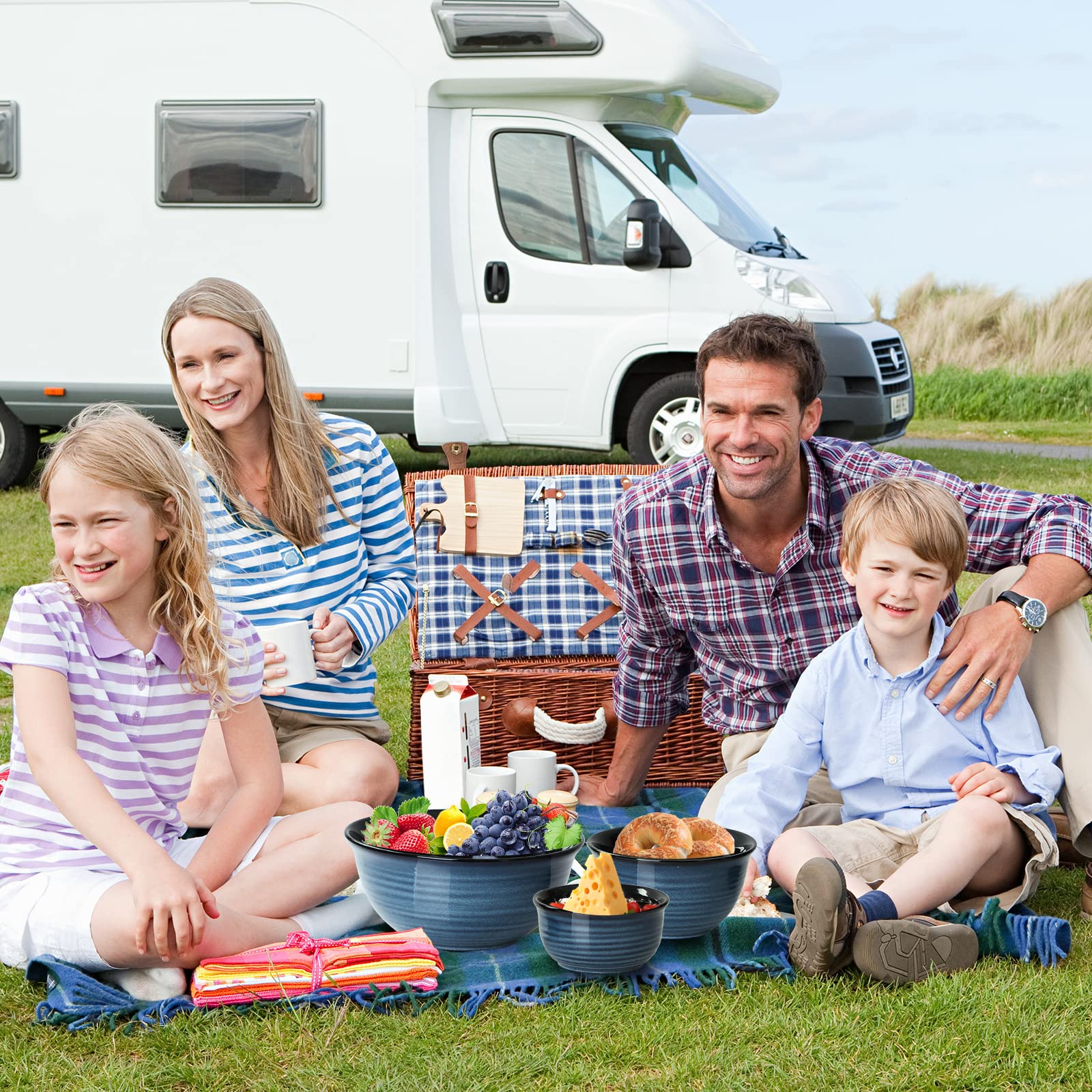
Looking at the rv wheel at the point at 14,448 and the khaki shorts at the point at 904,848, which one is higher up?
the rv wheel at the point at 14,448

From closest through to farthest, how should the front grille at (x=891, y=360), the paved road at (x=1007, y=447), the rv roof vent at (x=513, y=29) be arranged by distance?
the rv roof vent at (x=513, y=29) → the front grille at (x=891, y=360) → the paved road at (x=1007, y=447)

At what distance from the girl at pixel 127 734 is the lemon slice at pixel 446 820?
24cm

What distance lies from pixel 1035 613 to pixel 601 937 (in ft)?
3.47

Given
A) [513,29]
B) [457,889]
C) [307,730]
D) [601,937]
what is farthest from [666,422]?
[601,937]

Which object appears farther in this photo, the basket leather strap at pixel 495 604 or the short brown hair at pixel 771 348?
the basket leather strap at pixel 495 604

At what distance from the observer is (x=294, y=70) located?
7512 millimetres

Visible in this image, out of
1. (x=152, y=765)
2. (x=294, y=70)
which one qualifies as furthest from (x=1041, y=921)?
(x=294, y=70)

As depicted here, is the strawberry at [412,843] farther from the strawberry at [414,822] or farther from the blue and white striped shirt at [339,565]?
the blue and white striped shirt at [339,565]

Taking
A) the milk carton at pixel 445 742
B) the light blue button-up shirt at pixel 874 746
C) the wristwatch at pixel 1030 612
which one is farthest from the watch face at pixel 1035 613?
the milk carton at pixel 445 742

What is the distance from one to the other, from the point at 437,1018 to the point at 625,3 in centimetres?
613

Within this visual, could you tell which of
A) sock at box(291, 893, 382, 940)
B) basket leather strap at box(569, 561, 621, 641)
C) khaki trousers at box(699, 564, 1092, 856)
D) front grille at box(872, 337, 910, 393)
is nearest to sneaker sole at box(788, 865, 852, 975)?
khaki trousers at box(699, 564, 1092, 856)

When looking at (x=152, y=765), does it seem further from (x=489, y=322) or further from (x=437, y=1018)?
(x=489, y=322)

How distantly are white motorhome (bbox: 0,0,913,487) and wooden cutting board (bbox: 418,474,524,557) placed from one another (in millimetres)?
3847

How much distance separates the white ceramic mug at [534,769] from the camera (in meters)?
3.26
